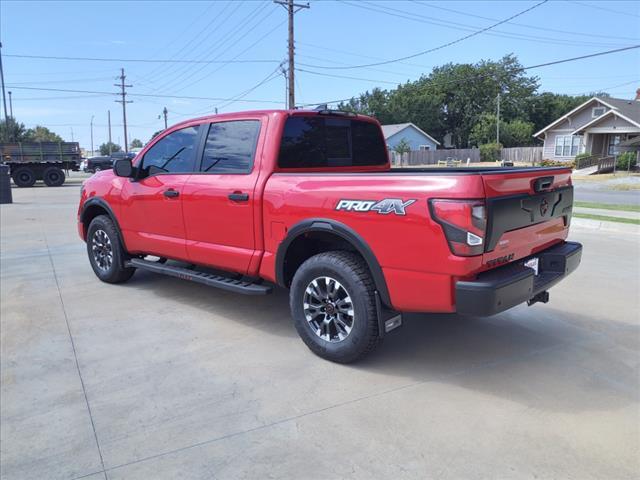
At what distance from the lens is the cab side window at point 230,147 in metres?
4.39

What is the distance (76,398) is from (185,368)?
0.76m

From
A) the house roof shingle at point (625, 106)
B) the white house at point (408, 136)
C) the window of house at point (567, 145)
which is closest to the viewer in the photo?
the house roof shingle at point (625, 106)

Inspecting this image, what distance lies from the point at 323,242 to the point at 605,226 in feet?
27.7

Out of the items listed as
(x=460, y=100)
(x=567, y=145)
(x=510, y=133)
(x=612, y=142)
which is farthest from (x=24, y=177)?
(x=460, y=100)

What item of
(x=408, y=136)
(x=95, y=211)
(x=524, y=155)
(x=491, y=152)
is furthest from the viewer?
(x=408, y=136)

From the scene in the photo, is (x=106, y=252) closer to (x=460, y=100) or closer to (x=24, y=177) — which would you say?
(x=24, y=177)

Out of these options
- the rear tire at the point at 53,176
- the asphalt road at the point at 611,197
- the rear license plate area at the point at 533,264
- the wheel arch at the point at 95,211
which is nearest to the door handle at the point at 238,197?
the wheel arch at the point at 95,211

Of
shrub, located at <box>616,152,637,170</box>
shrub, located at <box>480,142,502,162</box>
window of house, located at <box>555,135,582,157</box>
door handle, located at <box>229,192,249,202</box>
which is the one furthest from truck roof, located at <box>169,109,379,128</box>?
shrub, located at <box>480,142,502,162</box>

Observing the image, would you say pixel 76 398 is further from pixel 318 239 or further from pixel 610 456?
pixel 610 456

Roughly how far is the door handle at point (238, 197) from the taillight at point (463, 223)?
69.7 inches

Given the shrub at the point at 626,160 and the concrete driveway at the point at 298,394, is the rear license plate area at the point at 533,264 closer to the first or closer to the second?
the concrete driveway at the point at 298,394

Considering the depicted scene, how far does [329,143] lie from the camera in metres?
4.70

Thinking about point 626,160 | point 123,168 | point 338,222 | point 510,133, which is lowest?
point 338,222

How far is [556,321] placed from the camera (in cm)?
478
